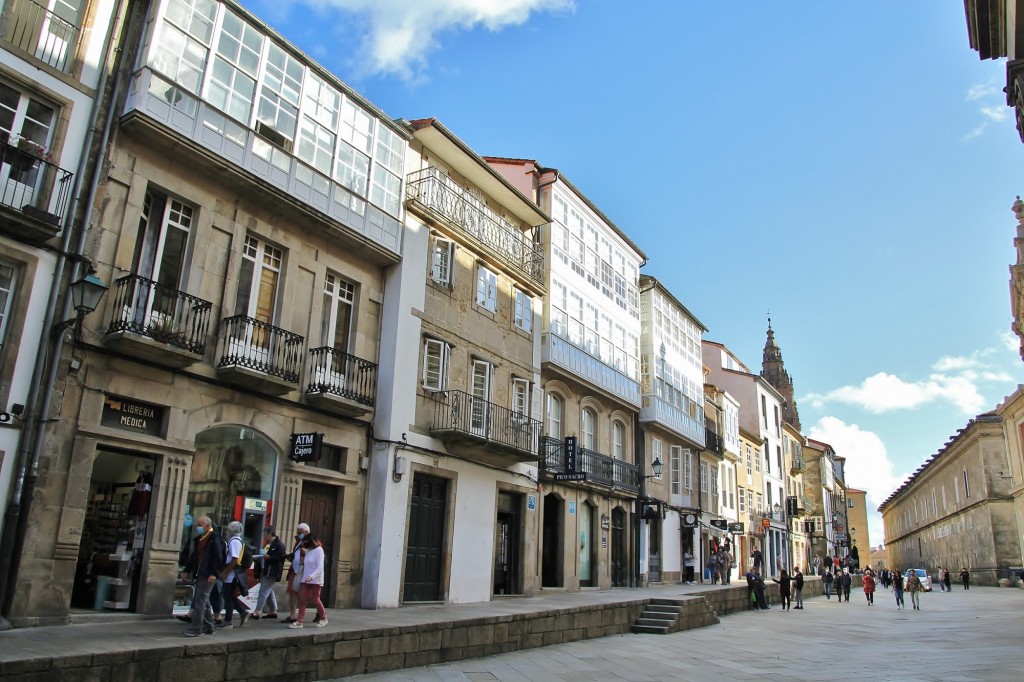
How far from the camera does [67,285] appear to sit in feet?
37.5

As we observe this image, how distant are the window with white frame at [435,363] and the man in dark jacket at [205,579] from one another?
8187mm

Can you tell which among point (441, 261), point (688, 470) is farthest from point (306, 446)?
point (688, 470)

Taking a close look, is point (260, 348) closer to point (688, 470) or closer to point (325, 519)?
point (325, 519)

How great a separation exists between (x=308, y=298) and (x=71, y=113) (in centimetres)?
533

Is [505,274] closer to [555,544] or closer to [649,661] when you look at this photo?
[555,544]

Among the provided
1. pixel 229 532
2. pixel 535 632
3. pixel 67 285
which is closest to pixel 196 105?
A: pixel 67 285

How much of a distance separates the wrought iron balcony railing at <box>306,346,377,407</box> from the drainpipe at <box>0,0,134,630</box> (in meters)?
4.91

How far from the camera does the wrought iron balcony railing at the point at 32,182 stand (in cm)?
1087

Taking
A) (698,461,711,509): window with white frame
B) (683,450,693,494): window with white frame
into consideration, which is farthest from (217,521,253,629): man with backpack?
(698,461,711,509): window with white frame

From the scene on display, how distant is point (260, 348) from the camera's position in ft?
46.5

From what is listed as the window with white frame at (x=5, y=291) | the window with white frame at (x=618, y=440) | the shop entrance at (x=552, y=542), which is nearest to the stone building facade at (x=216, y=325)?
the window with white frame at (x=5, y=291)

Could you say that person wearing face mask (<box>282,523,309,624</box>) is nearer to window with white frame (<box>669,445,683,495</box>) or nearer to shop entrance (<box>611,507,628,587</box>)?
shop entrance (<box>611,507,628,587</box>)

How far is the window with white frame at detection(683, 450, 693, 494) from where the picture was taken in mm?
33406

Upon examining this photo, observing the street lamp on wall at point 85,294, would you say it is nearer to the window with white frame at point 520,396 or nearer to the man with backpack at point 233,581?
the man with backpack at point 233,581
